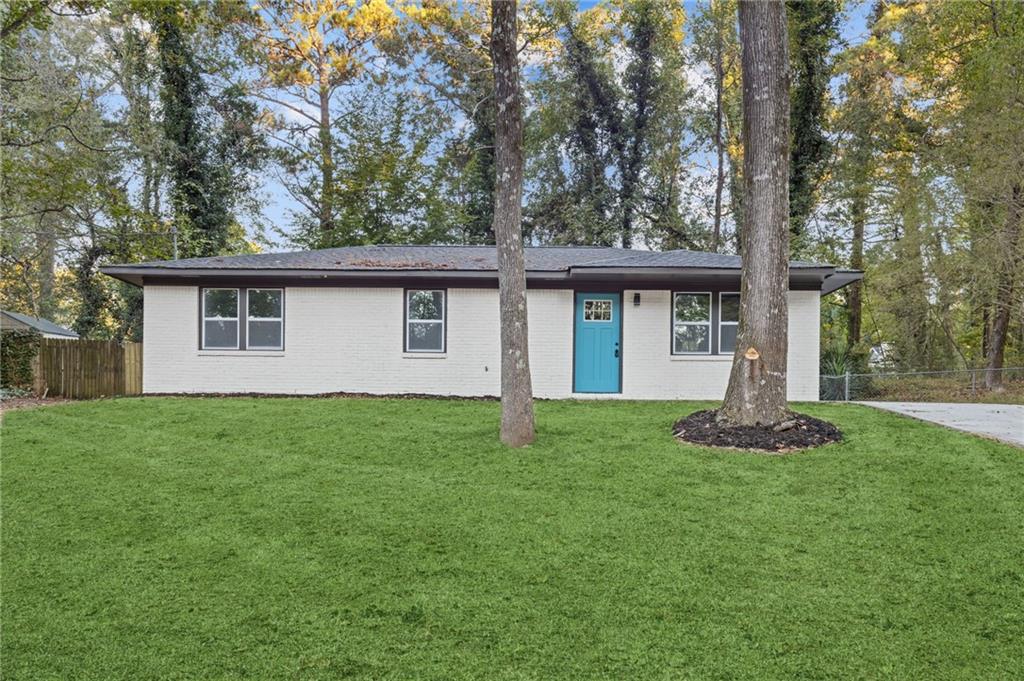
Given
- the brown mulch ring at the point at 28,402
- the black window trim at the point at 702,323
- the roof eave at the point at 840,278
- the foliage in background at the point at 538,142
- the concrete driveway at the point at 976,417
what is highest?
the foliage in background at the point at 538,142

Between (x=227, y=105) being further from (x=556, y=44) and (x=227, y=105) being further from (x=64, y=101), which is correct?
(x=556, y=44)

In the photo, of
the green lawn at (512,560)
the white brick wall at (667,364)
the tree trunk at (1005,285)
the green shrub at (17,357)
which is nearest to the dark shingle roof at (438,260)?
the white brick wall at (667,364)

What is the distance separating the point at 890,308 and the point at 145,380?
62.6 ft

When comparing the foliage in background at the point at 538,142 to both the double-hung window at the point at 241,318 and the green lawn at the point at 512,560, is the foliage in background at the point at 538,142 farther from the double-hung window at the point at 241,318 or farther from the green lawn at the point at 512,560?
the green lawn at the point at 512,560

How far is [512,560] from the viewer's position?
3.58 metres

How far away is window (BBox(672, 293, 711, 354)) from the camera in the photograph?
11.0 m

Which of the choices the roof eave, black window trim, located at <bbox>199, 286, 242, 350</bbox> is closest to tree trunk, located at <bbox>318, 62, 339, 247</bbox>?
black window trim, located at <bbox>199, 286, 242, 350</bbox>

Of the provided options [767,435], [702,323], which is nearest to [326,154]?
[702,323]

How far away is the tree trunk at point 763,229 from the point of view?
673 cm

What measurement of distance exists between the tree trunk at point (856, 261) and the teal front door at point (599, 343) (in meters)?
11.0

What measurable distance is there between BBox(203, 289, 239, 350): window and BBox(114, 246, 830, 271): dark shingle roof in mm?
631

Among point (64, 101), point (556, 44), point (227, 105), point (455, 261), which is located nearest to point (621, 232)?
point (556, 44)

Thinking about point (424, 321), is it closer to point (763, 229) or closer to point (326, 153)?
point (763, 229)

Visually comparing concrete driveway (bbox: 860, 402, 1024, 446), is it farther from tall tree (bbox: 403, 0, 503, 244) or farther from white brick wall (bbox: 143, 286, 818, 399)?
tall tree (bbox: 403, 0, 503, 244)
